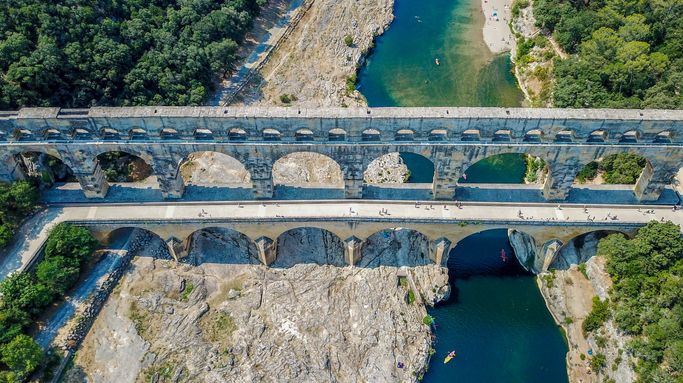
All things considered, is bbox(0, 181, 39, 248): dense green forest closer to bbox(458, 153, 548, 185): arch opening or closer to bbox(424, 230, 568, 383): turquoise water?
bbox(424, 230, 568, 383): turquoise water

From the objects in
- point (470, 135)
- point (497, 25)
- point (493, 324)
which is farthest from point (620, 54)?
point (493, 324)

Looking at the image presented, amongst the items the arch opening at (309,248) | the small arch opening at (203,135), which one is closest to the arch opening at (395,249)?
the arch opening at (309,248)

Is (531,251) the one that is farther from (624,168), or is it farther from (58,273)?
(58,273)

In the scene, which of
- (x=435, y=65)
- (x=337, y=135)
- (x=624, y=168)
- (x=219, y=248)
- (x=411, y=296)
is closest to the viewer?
(x=337, y=135)

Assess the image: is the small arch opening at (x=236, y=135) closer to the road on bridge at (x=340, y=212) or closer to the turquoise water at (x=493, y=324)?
the road on bridge at (x=340, y=212)

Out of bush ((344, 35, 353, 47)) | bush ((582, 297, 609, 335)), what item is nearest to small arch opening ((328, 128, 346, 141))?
bush ((582, 297, 609, 335))
